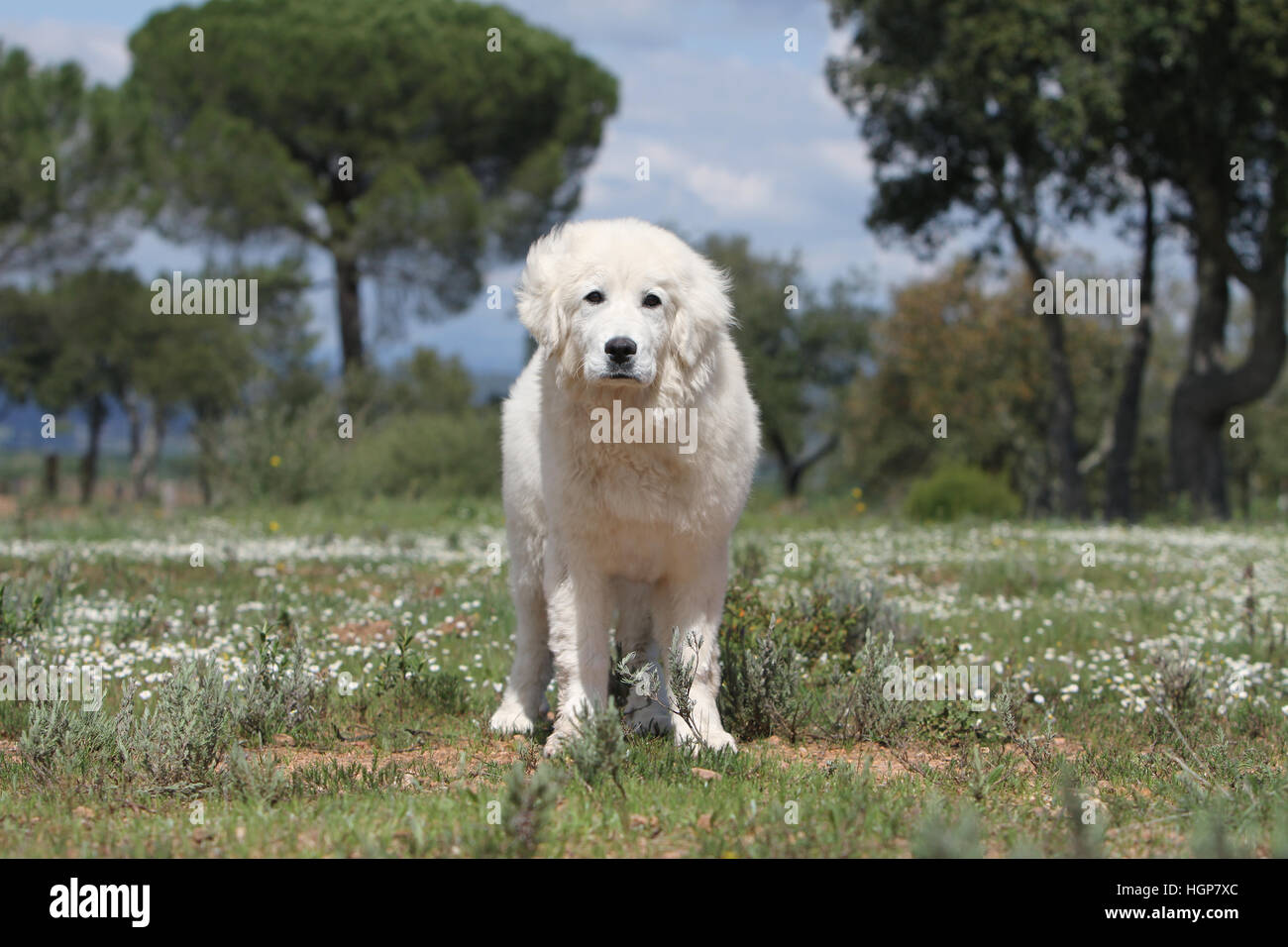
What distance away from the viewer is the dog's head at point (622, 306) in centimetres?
449

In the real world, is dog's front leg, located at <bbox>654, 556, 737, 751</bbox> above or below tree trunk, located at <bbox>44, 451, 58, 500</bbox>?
below

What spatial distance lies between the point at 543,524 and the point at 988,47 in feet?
57.6

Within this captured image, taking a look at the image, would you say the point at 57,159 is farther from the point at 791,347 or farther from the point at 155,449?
the point at 791,347

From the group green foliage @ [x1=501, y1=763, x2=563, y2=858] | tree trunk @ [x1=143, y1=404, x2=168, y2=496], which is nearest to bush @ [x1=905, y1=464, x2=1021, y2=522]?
green foliage @ [x1=501, y1=763, x2=563, y2=858]

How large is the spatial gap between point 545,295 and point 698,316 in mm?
630

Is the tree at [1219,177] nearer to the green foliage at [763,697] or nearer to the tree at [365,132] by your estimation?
the green foliage at [763,697]

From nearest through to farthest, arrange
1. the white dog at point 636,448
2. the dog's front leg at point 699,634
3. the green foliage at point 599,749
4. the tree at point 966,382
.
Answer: the green foliage at point 599,749 → the white dog at point 636,448 → the dog's front leg at point 699,634 → the tree at point 966,382

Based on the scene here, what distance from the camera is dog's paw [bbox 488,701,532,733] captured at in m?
5.47

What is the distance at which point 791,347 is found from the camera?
4266 cm

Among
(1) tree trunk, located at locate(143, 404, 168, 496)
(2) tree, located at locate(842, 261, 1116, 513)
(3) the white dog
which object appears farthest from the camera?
(1) tree trunk, located at locate(143, 404, 168, 496)

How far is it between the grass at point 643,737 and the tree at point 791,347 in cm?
3232

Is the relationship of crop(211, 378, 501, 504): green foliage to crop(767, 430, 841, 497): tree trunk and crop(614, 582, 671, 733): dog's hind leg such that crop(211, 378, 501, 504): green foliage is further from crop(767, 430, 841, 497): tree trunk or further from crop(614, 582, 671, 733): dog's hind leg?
crop(767, 430, 841, 497): tree trunk

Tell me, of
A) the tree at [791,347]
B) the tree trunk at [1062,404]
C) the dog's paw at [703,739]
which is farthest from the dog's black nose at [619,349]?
the tree at [791,347]

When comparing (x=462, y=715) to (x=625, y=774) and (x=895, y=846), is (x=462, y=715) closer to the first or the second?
(x=625, y=774)
